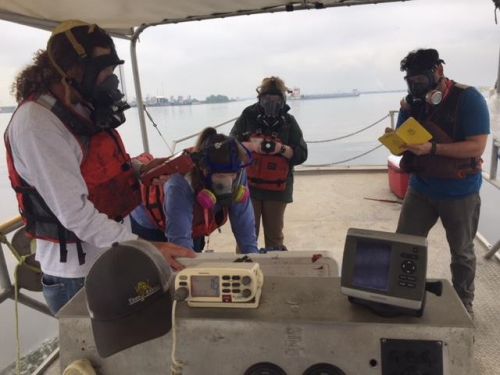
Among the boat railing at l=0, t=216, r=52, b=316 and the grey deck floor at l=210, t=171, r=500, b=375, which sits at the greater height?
the boat railing at l=0, t=216, r=52, b=316

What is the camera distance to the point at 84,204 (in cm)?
113

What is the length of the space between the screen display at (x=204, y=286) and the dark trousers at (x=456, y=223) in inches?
66.2

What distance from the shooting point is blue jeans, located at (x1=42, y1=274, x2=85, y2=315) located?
1.29 meters

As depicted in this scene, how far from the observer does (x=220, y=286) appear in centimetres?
68

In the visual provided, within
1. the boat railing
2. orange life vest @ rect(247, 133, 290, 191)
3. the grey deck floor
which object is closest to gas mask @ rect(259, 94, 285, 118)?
orange life vest @ rect(247, 133, 290, 191)

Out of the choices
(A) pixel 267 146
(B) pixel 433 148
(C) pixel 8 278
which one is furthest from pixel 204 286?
(A) pixel 267 146

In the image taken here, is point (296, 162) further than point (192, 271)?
Yes

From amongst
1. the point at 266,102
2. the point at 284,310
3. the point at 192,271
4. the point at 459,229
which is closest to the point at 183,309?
the point at 192,271

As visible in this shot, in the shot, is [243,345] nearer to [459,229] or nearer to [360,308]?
[360,308]

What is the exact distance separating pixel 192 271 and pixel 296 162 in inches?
76.7

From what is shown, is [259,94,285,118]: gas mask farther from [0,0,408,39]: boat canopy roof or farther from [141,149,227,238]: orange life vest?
[141,149,227,238]: orange life vest

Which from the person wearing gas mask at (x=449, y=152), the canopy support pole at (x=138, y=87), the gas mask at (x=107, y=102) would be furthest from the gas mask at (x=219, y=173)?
the canopy support pole at (x=138, y=87)

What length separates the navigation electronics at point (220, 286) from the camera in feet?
2.21

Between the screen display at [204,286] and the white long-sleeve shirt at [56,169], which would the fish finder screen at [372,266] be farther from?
the white long-sleeve shirt at [56,169]
